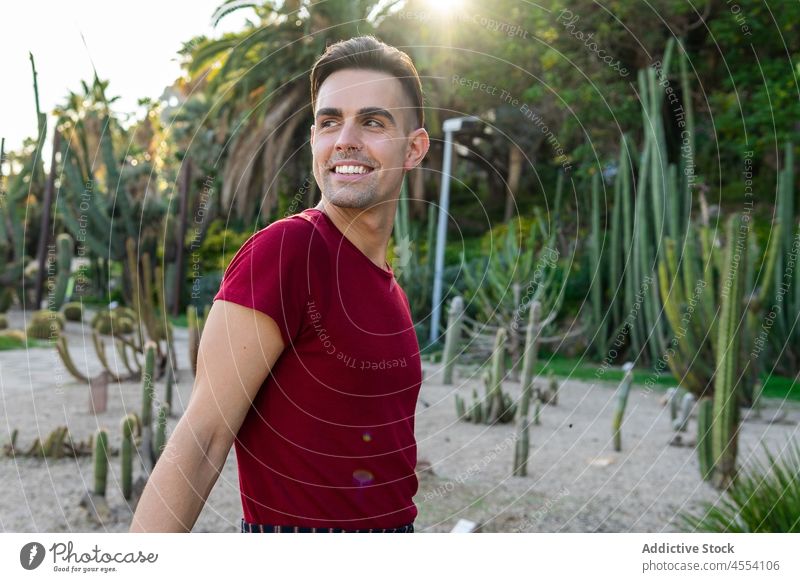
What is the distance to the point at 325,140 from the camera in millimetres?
1582

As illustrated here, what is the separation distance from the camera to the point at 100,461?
158 inches

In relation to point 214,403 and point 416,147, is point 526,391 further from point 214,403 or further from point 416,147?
point 214,403

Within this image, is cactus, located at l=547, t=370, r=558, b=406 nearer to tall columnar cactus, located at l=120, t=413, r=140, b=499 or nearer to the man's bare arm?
tall columnar cactus, located at l=120, t=413, r=140, b=499

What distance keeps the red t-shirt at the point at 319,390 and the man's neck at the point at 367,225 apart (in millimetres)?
32

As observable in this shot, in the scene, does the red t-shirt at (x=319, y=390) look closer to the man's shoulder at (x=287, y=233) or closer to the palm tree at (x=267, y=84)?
the man's shoulder at (x=287, y=233)

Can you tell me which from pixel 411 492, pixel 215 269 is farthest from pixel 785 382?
pixel 215 269

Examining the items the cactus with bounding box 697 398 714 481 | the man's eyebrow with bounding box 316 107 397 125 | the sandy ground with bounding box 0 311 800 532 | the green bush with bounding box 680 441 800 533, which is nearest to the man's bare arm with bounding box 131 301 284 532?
the man's eyebrow with bounding box 316 107 397 125

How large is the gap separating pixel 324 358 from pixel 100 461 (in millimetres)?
2989

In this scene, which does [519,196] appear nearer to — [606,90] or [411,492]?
[606,90]

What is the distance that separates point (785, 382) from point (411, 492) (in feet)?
29.4

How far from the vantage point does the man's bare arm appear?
1.35 m

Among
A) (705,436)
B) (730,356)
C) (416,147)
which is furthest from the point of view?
(705,436)

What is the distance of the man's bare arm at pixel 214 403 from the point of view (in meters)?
1.35

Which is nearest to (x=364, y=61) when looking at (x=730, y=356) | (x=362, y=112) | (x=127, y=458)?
(x=362, y=112)
